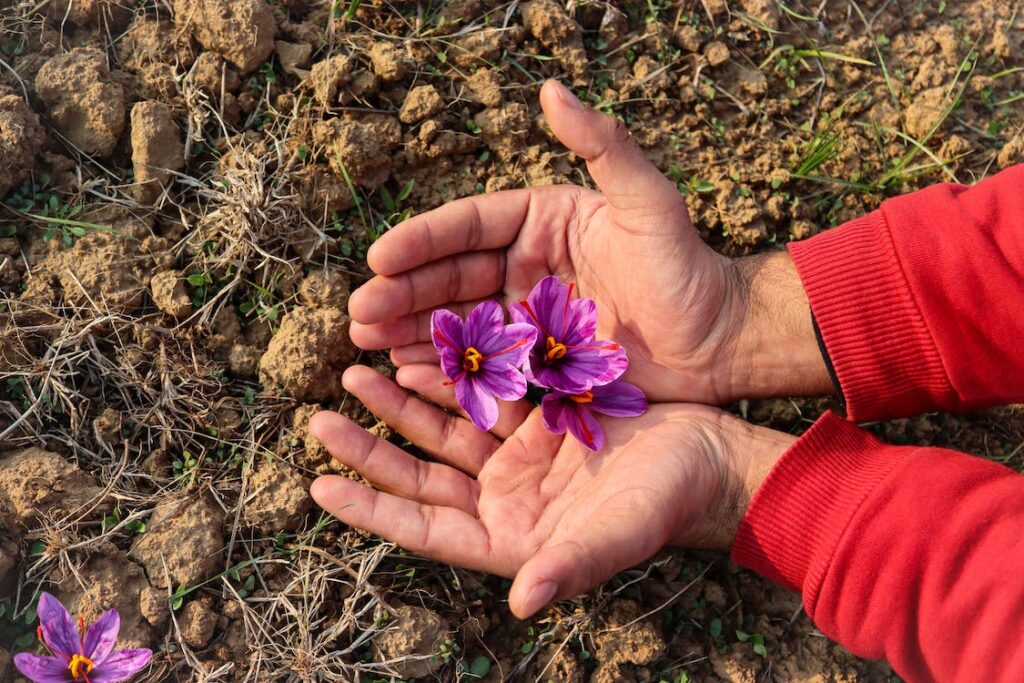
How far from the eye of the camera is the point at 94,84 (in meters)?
2.67

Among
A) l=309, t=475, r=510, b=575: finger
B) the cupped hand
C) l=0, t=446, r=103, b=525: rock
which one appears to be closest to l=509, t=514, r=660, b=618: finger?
l=309, t=475, r=510, b=575: finger

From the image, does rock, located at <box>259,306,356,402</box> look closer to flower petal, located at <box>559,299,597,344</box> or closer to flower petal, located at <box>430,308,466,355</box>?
flower petal, located at <box>430,308,466,355</box>

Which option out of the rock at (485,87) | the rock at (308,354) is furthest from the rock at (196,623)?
the rock at (485,87)

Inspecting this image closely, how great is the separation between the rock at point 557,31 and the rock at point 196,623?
2.05 meters

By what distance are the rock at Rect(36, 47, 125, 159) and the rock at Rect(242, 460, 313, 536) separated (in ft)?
3.73

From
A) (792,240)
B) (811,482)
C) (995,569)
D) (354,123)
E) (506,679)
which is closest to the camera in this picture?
(995,569)

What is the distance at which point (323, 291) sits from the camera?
8.77ft

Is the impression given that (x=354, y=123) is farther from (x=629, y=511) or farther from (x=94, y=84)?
(x=629, y=511)

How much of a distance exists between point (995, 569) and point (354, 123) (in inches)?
83.8

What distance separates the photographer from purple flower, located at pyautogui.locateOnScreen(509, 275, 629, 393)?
2508mm

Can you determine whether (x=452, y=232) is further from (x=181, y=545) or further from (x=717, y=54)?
(x=717, y=54)

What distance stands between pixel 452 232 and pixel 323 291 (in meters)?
0.45

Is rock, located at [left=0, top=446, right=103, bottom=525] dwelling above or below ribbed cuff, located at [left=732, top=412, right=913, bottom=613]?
below

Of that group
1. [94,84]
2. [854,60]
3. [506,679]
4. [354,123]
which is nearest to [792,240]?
[854,60]
